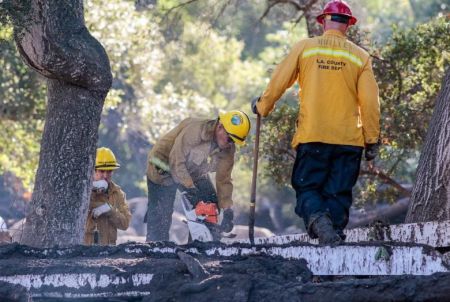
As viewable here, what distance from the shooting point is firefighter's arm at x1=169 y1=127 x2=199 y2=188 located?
35.2 feet

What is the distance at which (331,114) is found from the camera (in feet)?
28.3

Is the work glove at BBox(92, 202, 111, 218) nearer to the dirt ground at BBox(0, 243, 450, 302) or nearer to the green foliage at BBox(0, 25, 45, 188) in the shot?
the dirt ground at BBox(0, 243, 450, 302)

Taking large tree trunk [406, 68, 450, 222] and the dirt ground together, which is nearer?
the dirt ground

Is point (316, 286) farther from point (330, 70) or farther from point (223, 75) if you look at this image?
point (223, 75)

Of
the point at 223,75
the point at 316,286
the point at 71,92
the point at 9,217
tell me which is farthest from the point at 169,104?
the point at 316,286

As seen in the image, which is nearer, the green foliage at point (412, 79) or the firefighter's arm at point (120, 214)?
the firefighter's arm at point (120, 214)

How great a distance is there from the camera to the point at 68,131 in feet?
32.7

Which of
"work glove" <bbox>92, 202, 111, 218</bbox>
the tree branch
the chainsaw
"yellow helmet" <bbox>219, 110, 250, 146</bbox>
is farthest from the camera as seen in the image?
the tree branch

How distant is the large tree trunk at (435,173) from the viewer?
30.4 feet

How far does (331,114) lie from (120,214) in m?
4.12

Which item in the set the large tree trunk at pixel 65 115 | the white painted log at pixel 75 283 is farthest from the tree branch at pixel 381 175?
the white painted log at pixel 75 283

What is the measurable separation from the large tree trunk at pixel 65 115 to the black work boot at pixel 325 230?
2745 mm

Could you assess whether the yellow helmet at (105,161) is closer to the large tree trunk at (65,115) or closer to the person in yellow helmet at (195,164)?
the person in yellow helmet at (195,164)

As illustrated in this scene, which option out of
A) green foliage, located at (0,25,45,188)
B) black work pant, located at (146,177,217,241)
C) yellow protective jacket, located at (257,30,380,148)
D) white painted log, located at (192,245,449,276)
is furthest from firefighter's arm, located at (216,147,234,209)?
green foliage, located at (0,25,45,188)
